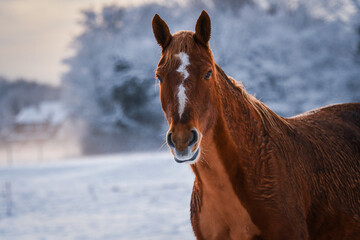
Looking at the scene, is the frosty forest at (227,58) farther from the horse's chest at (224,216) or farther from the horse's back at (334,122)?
the horse's chest at (224,216)

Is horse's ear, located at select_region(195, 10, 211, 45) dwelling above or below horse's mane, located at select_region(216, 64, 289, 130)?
above

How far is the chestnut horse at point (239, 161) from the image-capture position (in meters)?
2.20

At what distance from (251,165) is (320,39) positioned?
22305mm

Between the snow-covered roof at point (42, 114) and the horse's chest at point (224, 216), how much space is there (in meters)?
38.9

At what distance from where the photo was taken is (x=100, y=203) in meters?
10.0

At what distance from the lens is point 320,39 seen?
2256 centimetres

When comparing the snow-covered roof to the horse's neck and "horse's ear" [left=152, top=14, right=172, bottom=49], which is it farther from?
the horse's neck

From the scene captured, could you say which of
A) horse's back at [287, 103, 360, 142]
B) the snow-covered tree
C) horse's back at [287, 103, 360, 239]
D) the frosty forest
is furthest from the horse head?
the snow-covered tree

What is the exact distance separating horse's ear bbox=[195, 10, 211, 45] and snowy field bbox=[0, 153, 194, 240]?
4346 mm

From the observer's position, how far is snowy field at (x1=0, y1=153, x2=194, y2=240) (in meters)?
6.94

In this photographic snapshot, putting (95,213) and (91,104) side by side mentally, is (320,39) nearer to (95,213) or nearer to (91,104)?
(91,104)

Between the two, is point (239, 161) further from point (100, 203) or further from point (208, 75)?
point (100, 203)

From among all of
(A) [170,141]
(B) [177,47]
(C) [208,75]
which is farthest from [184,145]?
(B) [177,47]

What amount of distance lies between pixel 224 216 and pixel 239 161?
14.6 inches
